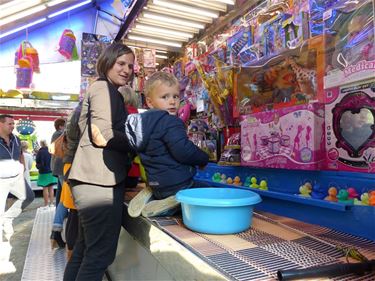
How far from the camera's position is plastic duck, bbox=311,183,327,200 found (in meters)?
1.13

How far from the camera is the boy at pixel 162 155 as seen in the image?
127cm

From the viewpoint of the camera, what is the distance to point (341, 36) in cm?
111

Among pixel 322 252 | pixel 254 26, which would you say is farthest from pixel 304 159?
pixel 254 26

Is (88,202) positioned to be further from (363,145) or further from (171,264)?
(363,145)

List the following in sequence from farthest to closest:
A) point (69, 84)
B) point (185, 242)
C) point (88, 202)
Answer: point (69, 84), point (88, 202), point (185, 242)

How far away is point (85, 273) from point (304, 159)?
1.03 metres

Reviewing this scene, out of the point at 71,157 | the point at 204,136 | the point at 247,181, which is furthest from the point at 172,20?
the point at 247,181

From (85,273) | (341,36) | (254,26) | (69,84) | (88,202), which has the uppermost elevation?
(69,84)

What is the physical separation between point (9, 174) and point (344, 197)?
326 centimetres

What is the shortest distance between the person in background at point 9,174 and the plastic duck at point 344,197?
3227mm

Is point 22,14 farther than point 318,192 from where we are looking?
Yes

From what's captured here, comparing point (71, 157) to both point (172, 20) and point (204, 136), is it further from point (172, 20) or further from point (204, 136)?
point (172, 20)

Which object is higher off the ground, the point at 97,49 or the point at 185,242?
the point at 97,49

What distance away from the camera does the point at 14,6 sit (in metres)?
6.61
